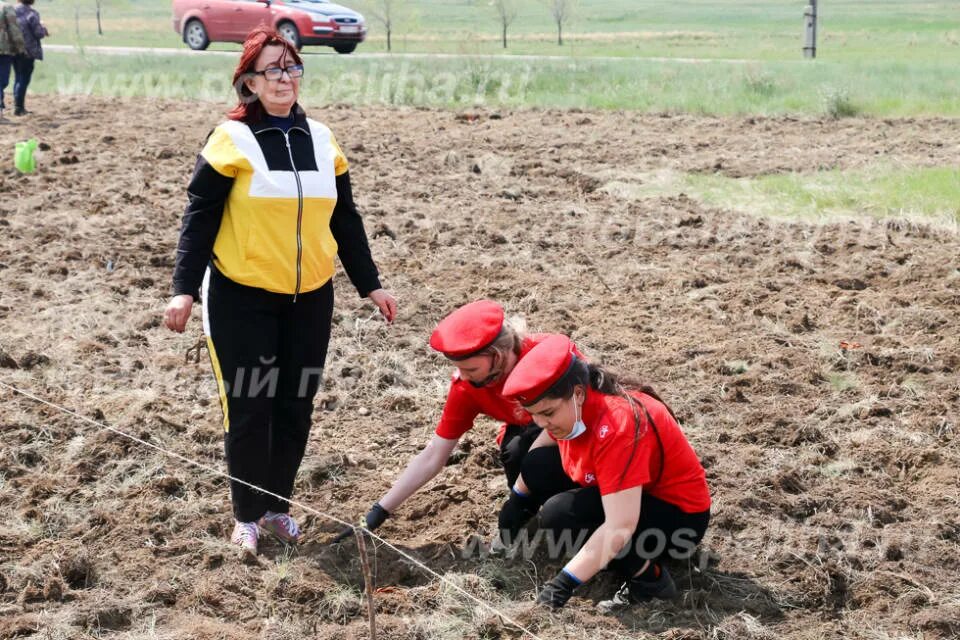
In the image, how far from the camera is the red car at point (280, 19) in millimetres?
22719

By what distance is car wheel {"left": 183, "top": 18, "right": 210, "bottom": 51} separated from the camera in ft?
77.9

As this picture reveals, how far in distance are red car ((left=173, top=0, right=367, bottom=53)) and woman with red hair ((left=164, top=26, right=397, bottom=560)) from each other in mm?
19102

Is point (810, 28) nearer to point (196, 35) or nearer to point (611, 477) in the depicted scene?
point (196, 35)

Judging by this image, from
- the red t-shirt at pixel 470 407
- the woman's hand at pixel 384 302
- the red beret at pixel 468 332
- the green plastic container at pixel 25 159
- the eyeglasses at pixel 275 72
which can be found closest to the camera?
the red beret at pixel 468 332

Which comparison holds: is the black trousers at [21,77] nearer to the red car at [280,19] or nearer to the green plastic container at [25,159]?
the green plastic container at [25,159]

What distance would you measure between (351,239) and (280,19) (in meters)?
19.7

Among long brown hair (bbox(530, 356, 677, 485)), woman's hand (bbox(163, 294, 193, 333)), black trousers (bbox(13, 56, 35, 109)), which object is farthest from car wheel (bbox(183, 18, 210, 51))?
long brown hair (bbox(530, 356, 677, 485))

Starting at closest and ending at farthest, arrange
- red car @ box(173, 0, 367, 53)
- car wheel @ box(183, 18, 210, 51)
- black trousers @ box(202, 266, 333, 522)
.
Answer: black trousers @ box(202, 266, 333, 522) → red car @ box(173, 0, 367, 53) → car wheel @ box(183, 18, 210, 51)

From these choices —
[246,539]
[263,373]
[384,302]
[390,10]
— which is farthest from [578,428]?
[390,10]

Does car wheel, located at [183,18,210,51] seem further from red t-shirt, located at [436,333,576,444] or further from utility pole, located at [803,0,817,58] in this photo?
red t-shirt, located at [436,333,576,444]

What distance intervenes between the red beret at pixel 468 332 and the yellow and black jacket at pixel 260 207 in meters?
0.61

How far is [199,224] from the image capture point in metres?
4.06

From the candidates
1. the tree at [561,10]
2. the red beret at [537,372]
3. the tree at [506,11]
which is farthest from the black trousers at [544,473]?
the tree at [561,10]

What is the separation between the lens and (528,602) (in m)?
4.03
